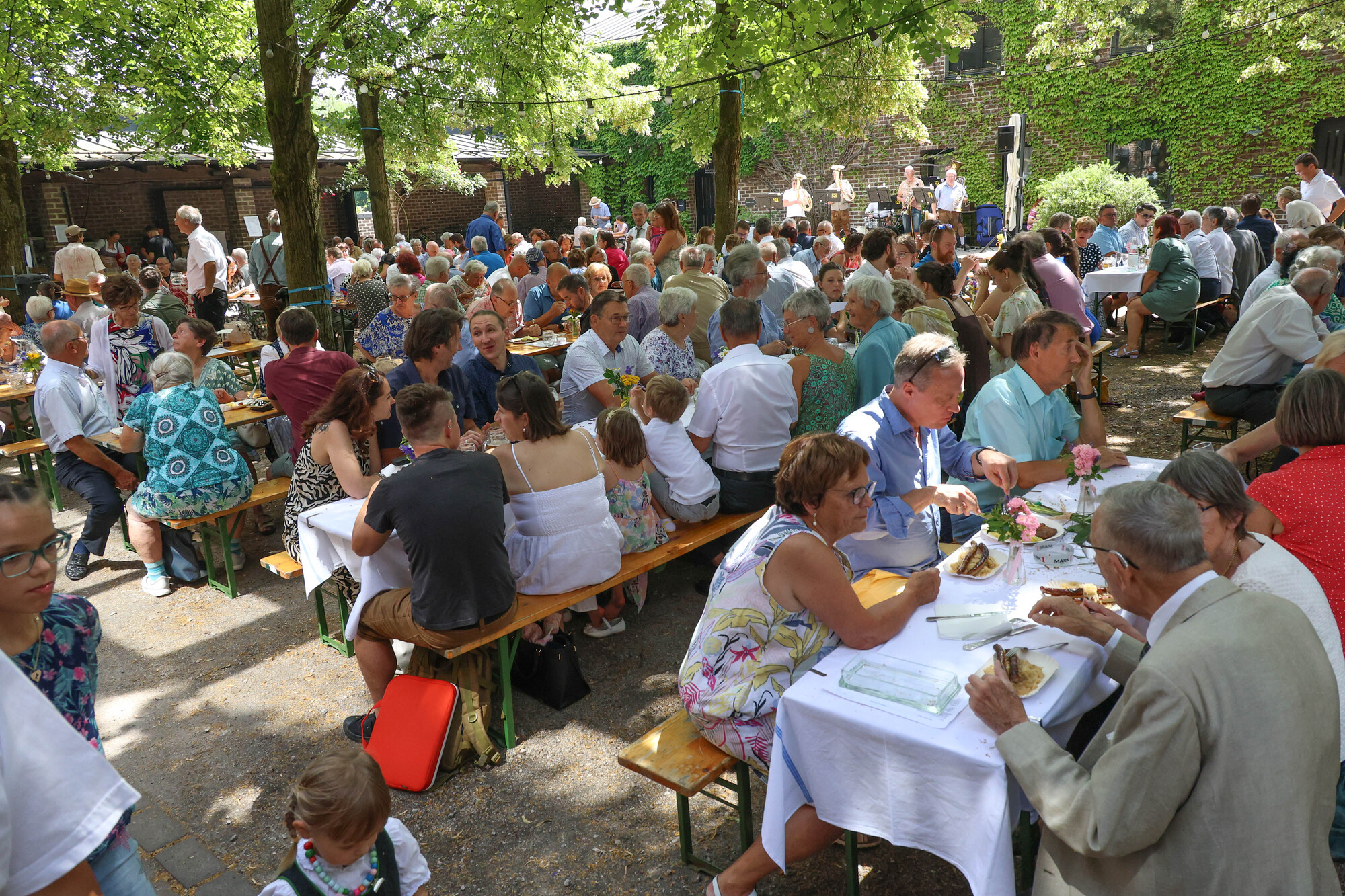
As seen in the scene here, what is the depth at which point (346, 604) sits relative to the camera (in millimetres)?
4531

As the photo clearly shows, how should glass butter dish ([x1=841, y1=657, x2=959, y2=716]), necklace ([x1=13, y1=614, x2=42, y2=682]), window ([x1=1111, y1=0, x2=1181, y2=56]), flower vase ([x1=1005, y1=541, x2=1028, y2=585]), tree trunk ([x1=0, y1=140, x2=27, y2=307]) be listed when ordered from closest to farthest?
necklace ([x1=13, y1=614, x2=42, y2=682])
glass butter dish ([x1=841, y1=657, x2=959, y2=716])
flower vase ([x1=1005, y1=541, x2=1028, y2=585])
tree trunk ([x1=0, y1=140, x2=27, y2=307])
window ([x1=1111, y1=0, x2=1181, y2=56])

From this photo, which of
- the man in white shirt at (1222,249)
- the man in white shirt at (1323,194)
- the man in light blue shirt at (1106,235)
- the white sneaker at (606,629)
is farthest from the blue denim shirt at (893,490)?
the man in white shirt at (1323,194)

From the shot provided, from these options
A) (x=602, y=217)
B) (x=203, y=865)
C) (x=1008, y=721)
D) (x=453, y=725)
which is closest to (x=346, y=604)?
(x=453, y=725)

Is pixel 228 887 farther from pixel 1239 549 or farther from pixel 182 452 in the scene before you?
pixel 1239 549

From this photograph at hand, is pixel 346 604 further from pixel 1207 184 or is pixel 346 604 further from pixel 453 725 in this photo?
pixel 1207 184

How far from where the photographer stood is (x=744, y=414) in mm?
4730

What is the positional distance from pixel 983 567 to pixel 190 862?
Result: 2947mm

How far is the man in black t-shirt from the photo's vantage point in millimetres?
3424

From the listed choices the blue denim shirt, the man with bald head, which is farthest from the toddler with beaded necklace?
the man with bald head

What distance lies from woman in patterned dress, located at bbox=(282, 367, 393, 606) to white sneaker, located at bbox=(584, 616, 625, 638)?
1.17 meters

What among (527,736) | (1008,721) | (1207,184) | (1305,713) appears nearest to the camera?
(1305,713)

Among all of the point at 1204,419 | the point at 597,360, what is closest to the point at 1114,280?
the point at 1204,419

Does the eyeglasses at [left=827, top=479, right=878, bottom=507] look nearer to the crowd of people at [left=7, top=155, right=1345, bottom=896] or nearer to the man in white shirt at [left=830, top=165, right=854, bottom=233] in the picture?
the crowd of people at [left=7, top=155, right=1345, bottom=896]

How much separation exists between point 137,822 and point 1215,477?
12.7 ft
